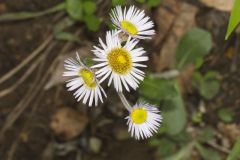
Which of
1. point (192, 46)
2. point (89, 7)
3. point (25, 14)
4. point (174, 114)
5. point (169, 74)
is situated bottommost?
point (174, 114)

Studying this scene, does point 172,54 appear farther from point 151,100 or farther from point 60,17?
point 60,17

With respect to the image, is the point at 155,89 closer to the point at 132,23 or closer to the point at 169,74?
the point at 169,74

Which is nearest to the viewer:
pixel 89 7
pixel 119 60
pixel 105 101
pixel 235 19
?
pixel 235 19

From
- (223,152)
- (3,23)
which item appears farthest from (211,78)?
(3,23)

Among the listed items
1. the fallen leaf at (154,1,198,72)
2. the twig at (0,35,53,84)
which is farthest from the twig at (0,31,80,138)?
the fallen leaf at (154,1,198,72)

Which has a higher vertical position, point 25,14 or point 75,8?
point 25,14

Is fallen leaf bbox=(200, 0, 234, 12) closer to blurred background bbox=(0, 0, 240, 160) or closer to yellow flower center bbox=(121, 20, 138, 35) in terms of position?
blurred background bbox=(0, 0, 240, 160)

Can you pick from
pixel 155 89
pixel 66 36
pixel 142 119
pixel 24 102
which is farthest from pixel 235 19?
pixel 24 102
